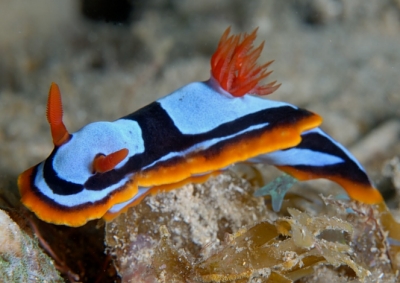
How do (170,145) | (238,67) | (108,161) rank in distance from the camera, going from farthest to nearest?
1. (238,67)
2. (170,145)
3. (108,161)

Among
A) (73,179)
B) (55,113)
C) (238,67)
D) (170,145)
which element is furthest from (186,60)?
(73,179)

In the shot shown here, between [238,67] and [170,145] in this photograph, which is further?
[238,67]

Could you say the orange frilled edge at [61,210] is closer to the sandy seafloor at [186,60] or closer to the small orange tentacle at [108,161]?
the small orange tentacle at [108,161]

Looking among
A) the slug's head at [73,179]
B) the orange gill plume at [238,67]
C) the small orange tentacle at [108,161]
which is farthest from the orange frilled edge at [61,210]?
the orange gill plume at [238,67]

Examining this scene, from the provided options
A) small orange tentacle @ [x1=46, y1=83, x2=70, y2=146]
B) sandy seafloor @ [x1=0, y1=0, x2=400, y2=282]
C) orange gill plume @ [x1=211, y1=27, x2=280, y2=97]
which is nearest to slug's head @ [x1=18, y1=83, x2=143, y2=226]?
small orange tentacle @ [x1=46, y1=83, x2=70, y2=146]

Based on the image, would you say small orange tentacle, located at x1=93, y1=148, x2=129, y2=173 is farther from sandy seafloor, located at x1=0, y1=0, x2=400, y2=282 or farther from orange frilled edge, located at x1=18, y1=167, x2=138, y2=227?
sandy seafloor, located at x1=0, y1=0, x2=400, y2=282

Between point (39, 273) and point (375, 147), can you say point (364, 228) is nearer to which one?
point (375, 147)

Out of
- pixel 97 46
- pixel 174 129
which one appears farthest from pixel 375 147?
pixel 97 46

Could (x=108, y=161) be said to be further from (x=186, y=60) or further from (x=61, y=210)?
(x=186, y=60)
